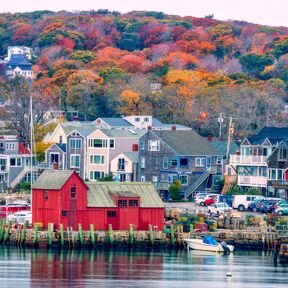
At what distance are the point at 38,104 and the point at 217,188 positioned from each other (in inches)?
1434

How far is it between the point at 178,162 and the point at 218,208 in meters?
17.6

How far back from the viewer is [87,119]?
162 meters

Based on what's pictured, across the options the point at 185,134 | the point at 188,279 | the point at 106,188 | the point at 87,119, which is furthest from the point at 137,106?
the point at 188,279

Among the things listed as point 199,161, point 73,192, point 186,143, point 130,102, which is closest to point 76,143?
point 186,143

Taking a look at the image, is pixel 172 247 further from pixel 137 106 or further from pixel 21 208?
pixel 137 106

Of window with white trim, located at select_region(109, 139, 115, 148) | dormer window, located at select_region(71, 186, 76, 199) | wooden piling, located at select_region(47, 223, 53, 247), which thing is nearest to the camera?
wooden piling, located at select_region(47, 223, 53, 247)

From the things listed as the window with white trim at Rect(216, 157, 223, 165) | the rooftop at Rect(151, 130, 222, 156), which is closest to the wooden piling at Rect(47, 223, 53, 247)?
the rooftop at Rect(151, 130, 222, 156)

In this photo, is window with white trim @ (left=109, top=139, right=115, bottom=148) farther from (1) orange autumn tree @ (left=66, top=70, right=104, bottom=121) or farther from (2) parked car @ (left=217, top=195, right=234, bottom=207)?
(1) orange autumn tree @ (left=66, top=70, right=104, bottom=121)

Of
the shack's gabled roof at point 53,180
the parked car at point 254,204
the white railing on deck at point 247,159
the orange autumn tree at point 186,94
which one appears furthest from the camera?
the orange autumn tree at point 186,94

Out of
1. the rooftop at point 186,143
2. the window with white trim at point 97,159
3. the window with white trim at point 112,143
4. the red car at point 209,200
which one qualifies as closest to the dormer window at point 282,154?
the rooftop at point 186,143

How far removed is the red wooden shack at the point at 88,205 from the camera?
295 feet

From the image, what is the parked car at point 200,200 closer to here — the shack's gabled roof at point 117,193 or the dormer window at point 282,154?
the dormer window at point 282,154

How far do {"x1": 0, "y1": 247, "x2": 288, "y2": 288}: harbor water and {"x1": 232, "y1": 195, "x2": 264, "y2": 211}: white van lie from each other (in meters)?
17.3

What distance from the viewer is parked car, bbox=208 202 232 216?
333ft
